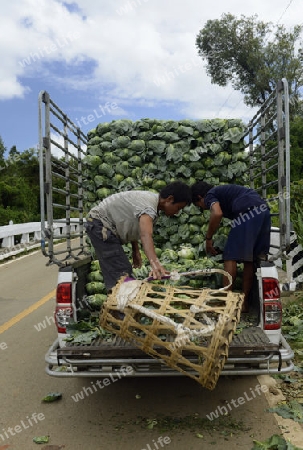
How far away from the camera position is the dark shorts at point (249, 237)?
211 inches

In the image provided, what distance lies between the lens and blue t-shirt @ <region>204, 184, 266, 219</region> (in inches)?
223

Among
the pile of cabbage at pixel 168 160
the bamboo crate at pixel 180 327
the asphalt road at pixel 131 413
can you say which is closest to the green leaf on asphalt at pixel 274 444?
the asphalt road at pixel 131 413

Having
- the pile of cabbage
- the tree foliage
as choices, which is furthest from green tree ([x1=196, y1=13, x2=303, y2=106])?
the pile of cabbage

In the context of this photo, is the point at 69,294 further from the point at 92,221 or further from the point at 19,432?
the point at 19,432

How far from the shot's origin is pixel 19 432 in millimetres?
4250

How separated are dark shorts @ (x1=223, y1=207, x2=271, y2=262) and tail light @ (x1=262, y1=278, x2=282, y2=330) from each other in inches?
38.4

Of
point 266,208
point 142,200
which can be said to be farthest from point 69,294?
point 266,208

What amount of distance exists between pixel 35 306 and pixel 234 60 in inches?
1254

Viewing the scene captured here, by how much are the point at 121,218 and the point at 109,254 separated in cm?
40

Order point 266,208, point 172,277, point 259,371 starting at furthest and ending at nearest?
point 266,208 → point 172,277 → point 259,371

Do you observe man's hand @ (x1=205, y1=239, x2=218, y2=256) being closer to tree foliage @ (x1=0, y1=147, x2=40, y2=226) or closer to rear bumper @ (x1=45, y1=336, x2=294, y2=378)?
rear bumper @ (x1=45, y1=336, x2=294, y2=378)

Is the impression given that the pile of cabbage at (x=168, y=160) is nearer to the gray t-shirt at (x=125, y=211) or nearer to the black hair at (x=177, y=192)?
the gray t-shirt at (x=125, y=211)

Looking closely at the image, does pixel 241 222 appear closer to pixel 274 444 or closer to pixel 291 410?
pixel 291 410

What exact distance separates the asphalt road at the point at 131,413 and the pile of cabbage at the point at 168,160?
235 cm
